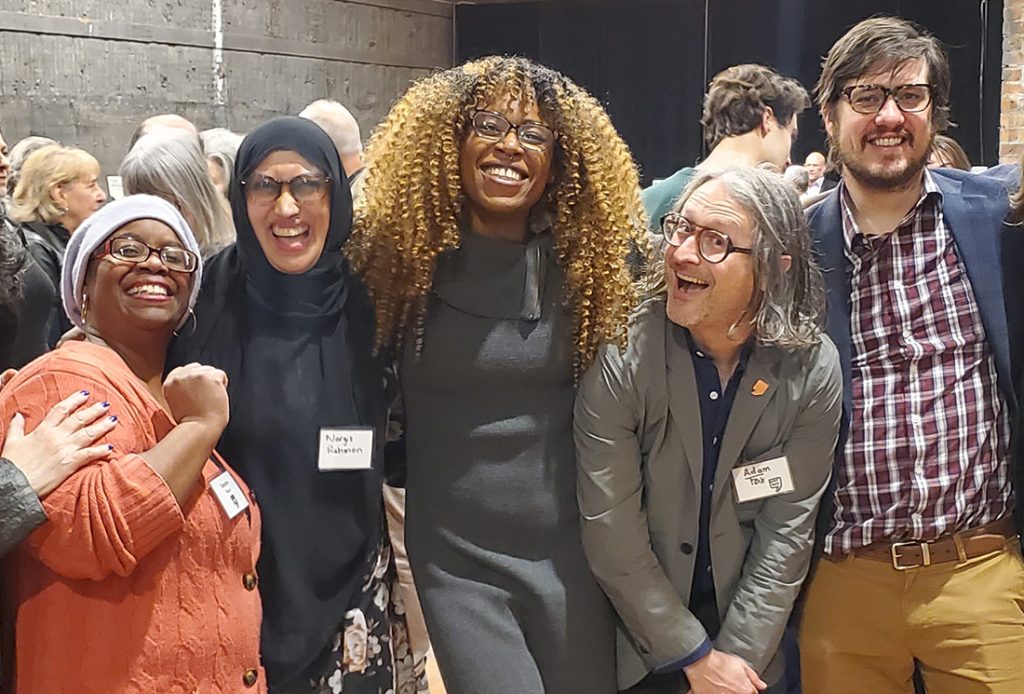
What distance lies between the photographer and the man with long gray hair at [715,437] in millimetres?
2080

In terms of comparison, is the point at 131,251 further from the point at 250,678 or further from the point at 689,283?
the point at 689,283

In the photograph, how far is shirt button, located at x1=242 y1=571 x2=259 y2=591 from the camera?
1.92m

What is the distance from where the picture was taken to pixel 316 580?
2057 millimetres

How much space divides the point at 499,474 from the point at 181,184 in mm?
1537

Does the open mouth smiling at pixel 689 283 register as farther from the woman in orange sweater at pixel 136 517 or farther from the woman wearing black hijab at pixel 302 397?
the woman in orange sweater at pixel 136 517

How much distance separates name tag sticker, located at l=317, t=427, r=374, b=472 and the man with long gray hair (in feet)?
1.37

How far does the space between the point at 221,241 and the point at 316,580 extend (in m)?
1.27

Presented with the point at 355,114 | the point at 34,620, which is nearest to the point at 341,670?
the point at 34,620

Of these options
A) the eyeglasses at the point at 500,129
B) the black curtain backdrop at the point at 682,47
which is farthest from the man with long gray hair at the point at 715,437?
the black curtain backdrop at the point at 682,47

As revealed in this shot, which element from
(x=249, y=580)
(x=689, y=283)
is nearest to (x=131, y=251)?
(x=249, y=580)

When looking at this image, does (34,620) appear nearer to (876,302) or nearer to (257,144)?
(257,144)

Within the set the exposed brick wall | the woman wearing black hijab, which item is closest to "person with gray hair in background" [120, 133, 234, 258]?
the woman wearing black hijab

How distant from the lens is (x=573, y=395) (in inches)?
84.4

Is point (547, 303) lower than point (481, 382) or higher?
higher
